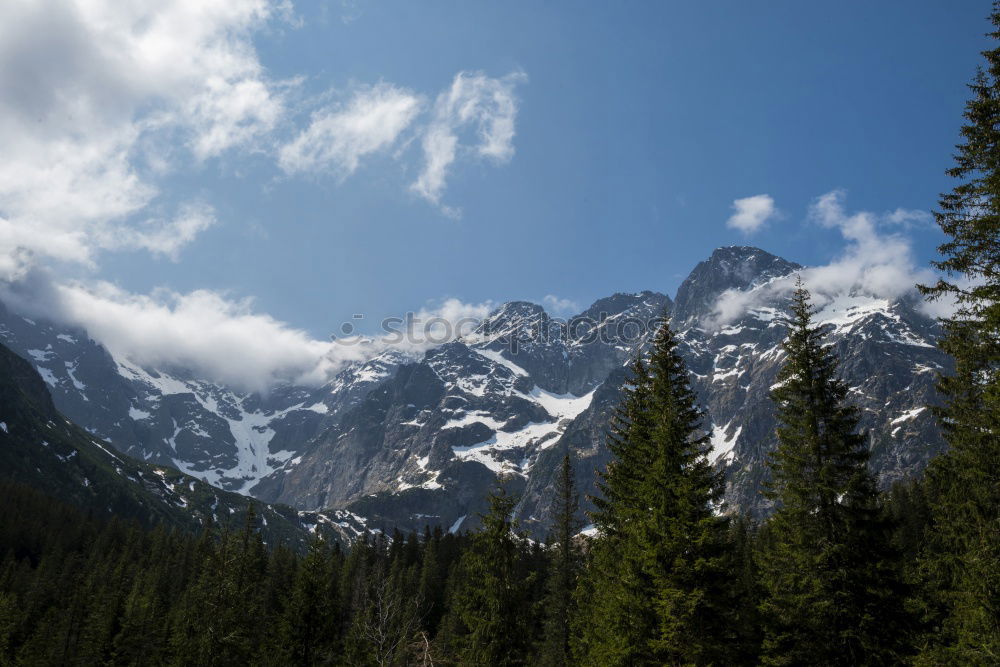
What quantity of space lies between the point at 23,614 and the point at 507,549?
82.6 meters

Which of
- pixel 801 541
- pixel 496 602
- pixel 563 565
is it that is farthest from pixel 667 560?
pixel 563 565

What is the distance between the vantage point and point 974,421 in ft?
66.3

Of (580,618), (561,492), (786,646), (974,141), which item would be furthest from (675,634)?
(561,492)

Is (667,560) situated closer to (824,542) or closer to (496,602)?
(824,542)

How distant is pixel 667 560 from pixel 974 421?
429 inches

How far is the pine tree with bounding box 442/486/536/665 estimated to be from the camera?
26625 mm

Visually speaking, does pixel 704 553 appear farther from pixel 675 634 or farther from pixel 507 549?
pixel 507 549

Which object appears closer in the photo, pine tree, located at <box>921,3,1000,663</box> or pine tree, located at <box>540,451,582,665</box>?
pine tree, located at <box>921,3,1000,663</box>

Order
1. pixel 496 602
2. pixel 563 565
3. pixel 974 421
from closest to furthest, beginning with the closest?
pixel 974 421 < pixel 496 602 < pixel 563 565

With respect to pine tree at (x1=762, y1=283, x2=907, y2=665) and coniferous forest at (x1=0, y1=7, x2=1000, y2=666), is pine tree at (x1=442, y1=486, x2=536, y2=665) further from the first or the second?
pine tree at (x1=762, y1=283, x2=907, y2=665)

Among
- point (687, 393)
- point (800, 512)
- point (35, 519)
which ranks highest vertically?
point (687, 393)

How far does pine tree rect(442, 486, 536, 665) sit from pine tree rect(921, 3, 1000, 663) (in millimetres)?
15225

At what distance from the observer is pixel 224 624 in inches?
1393

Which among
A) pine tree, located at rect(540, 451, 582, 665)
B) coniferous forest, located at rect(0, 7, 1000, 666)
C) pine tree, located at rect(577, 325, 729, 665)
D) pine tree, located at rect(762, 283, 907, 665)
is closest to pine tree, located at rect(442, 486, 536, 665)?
coniferous forest, located at rect(0, 7, 1000, 666)
